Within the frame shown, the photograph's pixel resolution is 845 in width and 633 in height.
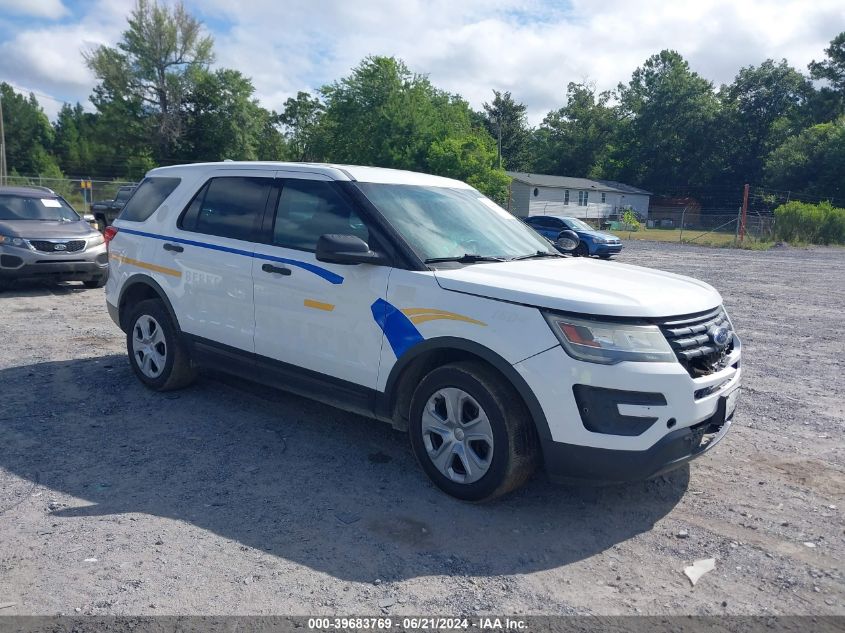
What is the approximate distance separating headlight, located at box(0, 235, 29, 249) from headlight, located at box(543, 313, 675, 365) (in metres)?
10.3

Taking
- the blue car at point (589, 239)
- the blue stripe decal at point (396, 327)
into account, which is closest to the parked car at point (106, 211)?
the blue car at point (589, 239)

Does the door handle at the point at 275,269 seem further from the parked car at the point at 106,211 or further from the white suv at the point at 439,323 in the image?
the parked car at the point at 106,211

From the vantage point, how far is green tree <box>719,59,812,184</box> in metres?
69.1

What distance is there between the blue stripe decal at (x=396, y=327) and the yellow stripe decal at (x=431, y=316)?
38 millimetres

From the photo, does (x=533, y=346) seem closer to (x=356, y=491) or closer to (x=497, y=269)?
(x=497, y=269)

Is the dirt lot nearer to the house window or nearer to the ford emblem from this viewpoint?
the ford emblem

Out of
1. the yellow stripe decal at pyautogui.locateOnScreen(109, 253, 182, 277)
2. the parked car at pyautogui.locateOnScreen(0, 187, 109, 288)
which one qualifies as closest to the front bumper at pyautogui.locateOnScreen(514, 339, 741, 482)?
the yellow stripe decal at pyautogui.locateOnScreen(109, 253, 182, 277)

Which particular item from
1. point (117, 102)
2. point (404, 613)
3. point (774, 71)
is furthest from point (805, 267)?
point (774, 71)

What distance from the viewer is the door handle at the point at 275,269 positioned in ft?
15.5

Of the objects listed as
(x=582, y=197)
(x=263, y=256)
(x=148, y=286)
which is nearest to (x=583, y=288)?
(x=263, y=256)

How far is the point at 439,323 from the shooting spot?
396 cm

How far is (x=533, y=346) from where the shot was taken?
361 cm

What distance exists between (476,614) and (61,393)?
4.53m

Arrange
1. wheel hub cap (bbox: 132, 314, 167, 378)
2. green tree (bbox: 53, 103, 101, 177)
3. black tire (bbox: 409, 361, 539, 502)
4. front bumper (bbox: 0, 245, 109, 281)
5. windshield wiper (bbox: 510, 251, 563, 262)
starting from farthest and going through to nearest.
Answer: green tree (bbox: 53, 103, 101, 177) < front bumper (bbox: 0, 245, 109, 281) < wheel hub cap (bbox: 132, 314, 167, 378) < windshield wiper (bbox: 510, 251, 563, 262) < black tire (bbox: 409, 361, 539, 502)
